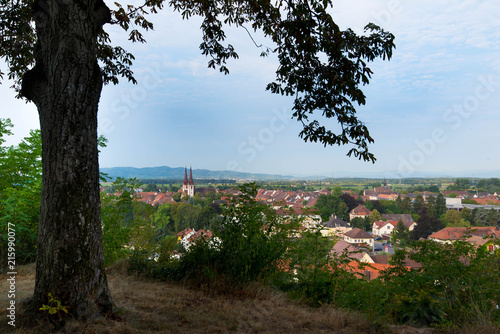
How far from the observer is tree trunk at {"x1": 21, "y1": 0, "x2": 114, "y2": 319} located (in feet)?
10.1

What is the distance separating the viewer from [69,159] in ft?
10.3

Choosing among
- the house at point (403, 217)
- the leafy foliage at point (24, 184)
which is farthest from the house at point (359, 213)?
the leafy foliage at point (24, 184)

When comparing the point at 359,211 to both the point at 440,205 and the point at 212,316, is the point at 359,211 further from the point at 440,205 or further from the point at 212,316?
the point at 212,316

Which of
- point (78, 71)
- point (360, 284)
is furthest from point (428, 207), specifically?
point (78, 71)

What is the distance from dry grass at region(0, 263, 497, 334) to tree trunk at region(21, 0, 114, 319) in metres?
0.31

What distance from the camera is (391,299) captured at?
448 centimetres

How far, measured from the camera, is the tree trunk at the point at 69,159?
3066 millimetres

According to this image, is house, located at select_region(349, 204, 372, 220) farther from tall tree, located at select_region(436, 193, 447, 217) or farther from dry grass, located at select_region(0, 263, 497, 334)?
dry grass, located at select_region(0, 263, 497, 334)

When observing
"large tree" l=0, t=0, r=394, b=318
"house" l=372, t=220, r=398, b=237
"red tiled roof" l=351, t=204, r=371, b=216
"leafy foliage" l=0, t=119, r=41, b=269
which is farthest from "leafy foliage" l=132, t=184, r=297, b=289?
"red tiled roof" l=351, t=204, r=371, b=216

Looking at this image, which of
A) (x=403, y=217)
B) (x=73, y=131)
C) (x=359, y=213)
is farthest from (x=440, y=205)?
(x=73, y=131)

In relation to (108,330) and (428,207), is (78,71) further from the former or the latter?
(428,207)

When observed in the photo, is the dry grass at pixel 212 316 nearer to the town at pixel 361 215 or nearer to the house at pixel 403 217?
the town at pixel 361 215

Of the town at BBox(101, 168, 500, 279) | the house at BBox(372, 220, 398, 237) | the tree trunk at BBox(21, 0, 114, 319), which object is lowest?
the house at BBox(372, 220, 398, 237)

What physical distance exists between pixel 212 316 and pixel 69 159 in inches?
90.1
